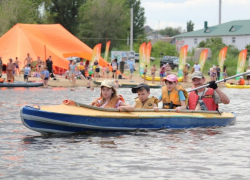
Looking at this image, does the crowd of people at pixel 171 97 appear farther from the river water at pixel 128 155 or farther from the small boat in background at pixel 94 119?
the river water at pixel 128 155

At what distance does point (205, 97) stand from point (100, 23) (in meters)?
55.9

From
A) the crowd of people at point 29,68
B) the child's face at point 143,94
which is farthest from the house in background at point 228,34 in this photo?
the child's face at point 143,94

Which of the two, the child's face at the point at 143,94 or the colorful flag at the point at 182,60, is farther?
the colorful flag at the point at 182,60

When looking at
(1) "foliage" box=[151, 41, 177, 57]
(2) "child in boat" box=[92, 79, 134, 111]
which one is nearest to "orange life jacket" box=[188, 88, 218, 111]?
(2) "child in boat" box=[92, 79, 134, 111]

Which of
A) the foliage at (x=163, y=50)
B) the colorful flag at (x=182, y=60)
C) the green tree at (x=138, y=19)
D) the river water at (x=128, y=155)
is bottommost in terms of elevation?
the river water at (x=128, y=155)

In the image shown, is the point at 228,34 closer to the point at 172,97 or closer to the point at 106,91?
the point at 172,97

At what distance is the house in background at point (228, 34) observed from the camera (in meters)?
78.4

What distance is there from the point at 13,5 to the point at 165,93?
1852 inches

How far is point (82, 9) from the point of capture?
227 feet

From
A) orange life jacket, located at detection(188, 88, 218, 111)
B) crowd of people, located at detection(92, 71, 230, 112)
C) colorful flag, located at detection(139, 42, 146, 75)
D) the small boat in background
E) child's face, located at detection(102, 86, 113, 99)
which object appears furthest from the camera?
colorful flag, located at detection(139, 42, 146, 75)

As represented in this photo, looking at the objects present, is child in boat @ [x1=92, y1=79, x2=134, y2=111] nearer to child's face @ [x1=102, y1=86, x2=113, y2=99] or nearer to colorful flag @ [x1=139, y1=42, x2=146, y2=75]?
child's face @ [x1=102, y1=86, x2=113, y2=99]

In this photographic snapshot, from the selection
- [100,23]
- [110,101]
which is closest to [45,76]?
[110,101]

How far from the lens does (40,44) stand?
40094mm

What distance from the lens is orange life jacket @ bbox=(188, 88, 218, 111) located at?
12.5m
